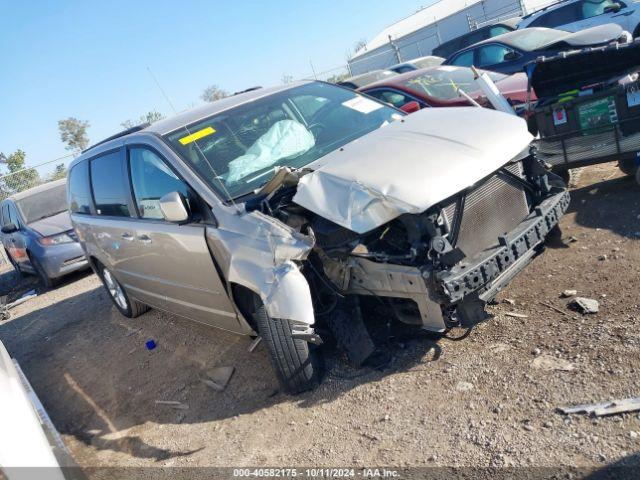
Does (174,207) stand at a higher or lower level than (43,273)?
higher

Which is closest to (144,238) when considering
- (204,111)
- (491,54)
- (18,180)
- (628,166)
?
(204,111)

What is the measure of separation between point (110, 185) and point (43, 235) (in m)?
5.19

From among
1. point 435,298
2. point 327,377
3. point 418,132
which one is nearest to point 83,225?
point 327,377

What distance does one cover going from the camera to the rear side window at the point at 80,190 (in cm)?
566

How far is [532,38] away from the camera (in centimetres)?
1013

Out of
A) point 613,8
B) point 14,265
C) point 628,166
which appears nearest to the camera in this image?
point 628,166

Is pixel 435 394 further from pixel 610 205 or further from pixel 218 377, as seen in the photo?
pixel 610 205

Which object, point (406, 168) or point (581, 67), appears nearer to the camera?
point (406, 168)

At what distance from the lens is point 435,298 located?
9.65 ft

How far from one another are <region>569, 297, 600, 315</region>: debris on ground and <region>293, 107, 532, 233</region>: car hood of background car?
3.54 feet

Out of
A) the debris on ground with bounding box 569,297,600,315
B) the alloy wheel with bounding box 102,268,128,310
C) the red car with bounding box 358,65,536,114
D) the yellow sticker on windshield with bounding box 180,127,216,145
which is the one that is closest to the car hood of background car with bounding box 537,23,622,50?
the red car with bounding box 358,65,536,114

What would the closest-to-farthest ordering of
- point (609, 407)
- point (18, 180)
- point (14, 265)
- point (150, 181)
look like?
point (609, 407) < point (150, 181) < point (14, 265) < point (18, 180)

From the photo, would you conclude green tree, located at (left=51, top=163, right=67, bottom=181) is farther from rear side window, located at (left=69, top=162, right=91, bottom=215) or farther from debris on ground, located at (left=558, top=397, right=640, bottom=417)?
debris on ground, located at (left=558, top=397, right=640, bottom=417)

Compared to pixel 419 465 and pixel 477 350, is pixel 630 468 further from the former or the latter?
pixel 477 350
